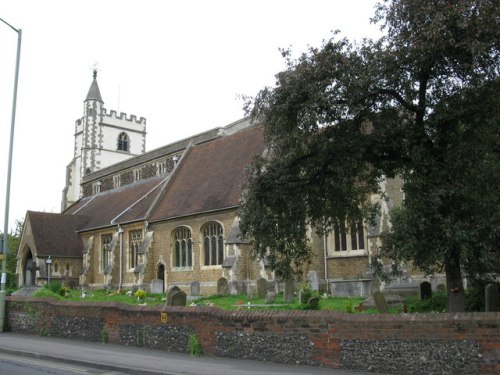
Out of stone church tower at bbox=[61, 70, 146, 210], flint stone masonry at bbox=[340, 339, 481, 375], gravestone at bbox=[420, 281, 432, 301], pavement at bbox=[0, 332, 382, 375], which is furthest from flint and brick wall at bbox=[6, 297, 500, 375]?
stone church tower at bbox=[61, 70, 146, 210]

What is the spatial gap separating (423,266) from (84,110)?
51.6m

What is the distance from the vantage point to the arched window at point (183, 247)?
2919 centimetres

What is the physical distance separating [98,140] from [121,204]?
2003cm

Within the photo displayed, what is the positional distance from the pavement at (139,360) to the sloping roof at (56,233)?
931 inches

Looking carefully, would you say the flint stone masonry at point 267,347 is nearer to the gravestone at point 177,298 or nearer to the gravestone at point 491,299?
the gravestone at point 177,298

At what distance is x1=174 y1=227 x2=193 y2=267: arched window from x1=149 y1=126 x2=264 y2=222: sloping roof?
3.52ft

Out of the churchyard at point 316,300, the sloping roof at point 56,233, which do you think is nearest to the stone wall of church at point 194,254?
the churchyard at point 316,300

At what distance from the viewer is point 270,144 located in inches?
513

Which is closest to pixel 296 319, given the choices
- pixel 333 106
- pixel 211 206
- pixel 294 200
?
pixel 294 200

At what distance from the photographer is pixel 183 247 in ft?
97.1

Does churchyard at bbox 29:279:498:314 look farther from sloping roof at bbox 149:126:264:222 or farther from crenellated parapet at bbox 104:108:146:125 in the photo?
crenellated parapet at bbox 104:108:146:125

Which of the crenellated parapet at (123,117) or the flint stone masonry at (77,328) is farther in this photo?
Answer: the crenellated parapet at (123,117)

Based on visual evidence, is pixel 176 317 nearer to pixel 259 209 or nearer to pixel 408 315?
pixel 259 209

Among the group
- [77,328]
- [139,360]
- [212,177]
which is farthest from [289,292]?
[212,177]
